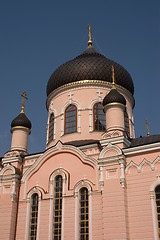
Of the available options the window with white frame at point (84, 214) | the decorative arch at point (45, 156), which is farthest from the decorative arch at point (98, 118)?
the window with white frame at point (84, 214)

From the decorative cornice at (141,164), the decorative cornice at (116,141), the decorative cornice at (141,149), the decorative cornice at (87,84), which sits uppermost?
the decorative cornice at (87,84)

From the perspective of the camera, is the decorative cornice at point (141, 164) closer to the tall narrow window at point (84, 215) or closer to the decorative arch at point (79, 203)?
the decorative arch at point (79, 203)

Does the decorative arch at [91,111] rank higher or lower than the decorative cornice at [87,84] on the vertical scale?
lower

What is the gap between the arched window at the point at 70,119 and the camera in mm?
14312

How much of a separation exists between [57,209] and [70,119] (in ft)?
14.7

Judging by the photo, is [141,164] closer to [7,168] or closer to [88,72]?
[7,168]

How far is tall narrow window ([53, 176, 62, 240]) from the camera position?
1132cm

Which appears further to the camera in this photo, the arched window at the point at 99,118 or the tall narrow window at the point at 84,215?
the arched window at the point at 99,118

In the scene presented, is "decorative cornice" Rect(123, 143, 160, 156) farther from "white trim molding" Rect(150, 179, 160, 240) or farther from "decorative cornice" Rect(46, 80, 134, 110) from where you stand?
"decorative cornice" Rect(46, 80, 134, 110)

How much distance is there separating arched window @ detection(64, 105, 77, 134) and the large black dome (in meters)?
1.45

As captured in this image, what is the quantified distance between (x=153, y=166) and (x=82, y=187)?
2.77 meters

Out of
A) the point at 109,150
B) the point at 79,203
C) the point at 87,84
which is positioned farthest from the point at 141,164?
the point at 87,84

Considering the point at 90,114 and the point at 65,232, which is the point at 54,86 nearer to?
the point at 90,114

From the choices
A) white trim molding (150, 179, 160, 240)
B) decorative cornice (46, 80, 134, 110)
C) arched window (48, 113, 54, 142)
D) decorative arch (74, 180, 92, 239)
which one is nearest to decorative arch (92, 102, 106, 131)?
decorative cornice (46, 80, 134, 110)
